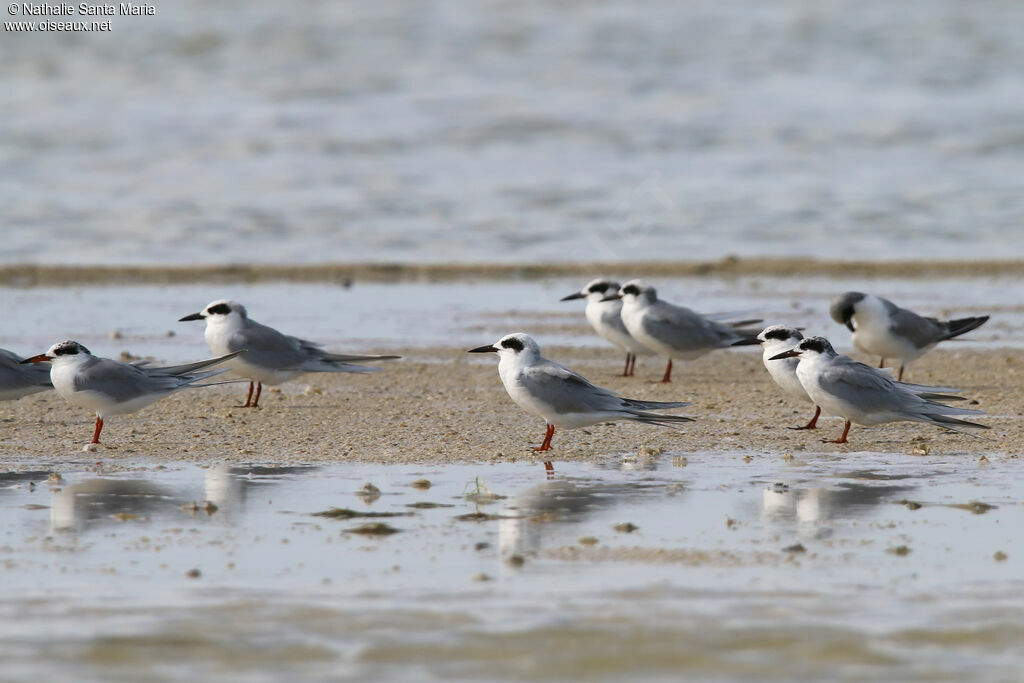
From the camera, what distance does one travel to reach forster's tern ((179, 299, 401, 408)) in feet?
28.6

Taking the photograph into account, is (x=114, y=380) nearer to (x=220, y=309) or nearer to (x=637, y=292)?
(x=220, y=309)

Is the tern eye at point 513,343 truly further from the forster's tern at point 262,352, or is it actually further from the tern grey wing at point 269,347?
the tern grey wing at point 269,347

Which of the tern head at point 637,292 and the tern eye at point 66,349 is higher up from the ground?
the tern head at point 637,292

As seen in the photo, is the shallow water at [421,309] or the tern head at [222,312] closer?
the tern head at [222,312]

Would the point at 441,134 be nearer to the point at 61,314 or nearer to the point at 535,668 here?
the point at 61,314

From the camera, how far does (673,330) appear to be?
9.91 meters

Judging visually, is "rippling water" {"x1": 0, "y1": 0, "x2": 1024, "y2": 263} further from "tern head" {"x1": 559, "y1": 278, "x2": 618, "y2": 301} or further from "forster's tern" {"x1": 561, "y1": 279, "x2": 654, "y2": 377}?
"forster's tern" {"x1": 561, "y1": 279, "x2": 654, "y2": 377}

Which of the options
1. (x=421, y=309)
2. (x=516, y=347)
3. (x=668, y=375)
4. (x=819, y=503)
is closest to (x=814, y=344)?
(x=516, y=347)

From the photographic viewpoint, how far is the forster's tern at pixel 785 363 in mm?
7914

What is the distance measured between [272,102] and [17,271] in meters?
11.8

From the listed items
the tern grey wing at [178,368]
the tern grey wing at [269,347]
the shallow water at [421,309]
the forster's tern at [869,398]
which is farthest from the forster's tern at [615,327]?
the tern grey wing at [178,368]

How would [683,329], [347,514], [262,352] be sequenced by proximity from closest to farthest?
1. [347,514]
2. [262,352]
3. [683,329]

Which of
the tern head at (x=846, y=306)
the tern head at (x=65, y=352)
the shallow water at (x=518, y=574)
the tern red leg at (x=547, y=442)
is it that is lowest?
the shallow water at (x=518, y=574)

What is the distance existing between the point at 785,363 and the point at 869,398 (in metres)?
0.83
